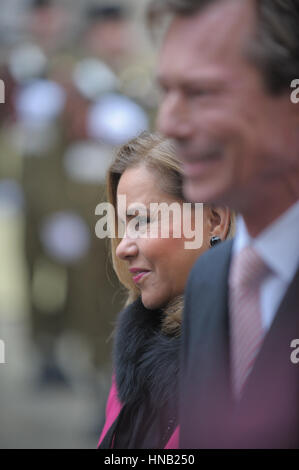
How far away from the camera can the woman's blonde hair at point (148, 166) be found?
6.25 feet

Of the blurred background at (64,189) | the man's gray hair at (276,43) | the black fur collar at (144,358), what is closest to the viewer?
the man's gray hair at (276,43)

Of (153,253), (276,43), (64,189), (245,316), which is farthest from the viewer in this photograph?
(64,189)

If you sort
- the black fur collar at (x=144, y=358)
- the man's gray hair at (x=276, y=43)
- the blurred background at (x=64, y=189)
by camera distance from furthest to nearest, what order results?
the blurred background at (x=64, y=189), the black fur collar at (x=144, y=358), the man's gray hair at (x=276, y=43)

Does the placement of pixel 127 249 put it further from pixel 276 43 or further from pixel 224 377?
pixel 276 43

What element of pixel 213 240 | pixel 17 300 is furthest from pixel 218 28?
pixel 17 300

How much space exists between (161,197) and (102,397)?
12.5 feet

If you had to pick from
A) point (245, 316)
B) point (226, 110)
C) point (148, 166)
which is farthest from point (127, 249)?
point (226, 110)

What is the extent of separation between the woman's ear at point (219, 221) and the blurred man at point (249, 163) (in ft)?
1.85

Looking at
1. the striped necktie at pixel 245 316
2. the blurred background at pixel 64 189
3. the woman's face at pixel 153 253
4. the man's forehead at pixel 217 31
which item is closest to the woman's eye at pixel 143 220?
the woman's face at pixel 153 253

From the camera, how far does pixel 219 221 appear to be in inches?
74.3

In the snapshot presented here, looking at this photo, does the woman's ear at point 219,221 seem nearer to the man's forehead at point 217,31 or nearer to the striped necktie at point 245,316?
the striped necktie at point 245,316

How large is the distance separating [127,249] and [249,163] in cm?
73

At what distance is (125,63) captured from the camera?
5.90m
